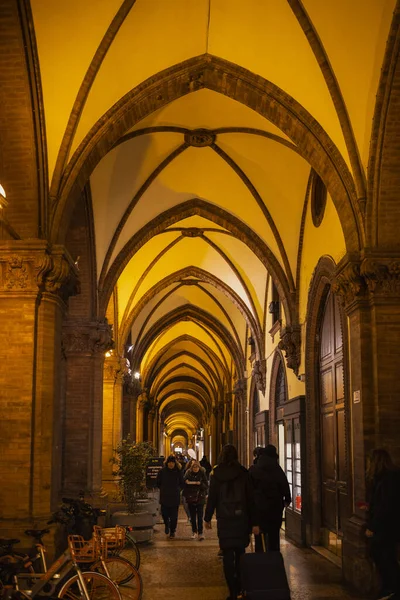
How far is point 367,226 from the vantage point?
9.13 meters

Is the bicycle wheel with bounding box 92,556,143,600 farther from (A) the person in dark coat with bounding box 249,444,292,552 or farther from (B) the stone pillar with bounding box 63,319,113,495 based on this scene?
(B) the stone pillar with bounding box 63,319,113,495

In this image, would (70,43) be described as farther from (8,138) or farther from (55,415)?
(55,415)

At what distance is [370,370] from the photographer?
883 cm

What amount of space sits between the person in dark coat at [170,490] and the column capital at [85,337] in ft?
8.41

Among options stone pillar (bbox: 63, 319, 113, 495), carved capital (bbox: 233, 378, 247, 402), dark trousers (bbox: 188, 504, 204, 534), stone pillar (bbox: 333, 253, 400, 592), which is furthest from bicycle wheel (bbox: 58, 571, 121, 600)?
carved capital (bbox: 233, 378, 247, 402)

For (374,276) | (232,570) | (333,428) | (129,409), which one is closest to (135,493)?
(333,428)

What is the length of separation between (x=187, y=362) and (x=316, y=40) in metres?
28.5

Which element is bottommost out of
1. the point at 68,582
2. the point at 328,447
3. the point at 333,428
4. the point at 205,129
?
the point at 68,582

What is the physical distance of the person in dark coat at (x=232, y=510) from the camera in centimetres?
693

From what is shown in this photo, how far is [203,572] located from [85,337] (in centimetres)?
571

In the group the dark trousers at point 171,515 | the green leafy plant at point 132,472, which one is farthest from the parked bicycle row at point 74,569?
the dark trousers at point 171,515

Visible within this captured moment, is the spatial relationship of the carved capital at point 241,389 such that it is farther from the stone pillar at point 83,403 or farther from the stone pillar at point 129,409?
the stone pillar at point 83,403

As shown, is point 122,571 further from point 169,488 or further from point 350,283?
point 169,488

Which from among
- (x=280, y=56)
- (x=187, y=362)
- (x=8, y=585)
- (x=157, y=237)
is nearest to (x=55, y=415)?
(x=8, y=585)
